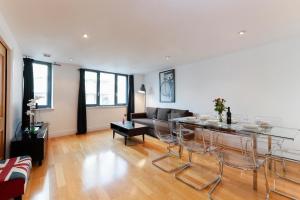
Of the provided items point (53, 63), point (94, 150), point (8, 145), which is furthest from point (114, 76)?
point (8, 145)

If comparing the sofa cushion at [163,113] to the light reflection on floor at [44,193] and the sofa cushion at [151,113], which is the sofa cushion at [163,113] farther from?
the light reflection on floor at [44,193]

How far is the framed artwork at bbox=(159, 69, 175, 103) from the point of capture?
5295mm

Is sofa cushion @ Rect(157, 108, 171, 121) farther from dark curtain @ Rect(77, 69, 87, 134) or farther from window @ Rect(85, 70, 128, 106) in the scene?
dark curtain @ Rect(77, 69, 87, 134)

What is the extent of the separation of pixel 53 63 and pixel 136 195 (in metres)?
4.45

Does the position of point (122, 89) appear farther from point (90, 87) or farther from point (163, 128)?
point (163, 128)

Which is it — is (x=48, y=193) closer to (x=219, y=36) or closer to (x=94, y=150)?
(x=94, y=150)

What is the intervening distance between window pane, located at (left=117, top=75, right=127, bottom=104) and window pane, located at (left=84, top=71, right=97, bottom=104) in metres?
0.99

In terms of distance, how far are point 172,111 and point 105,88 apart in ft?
8.93

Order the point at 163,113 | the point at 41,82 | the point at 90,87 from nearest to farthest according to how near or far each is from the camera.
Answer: the point at 41,82 → the point at 163,113 → the point at 90,87

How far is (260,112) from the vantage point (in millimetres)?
3242

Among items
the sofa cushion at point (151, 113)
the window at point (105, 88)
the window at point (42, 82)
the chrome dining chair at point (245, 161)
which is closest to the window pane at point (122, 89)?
the window at point (105, 88)

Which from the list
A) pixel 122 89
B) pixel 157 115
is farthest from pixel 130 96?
pixel 157 115

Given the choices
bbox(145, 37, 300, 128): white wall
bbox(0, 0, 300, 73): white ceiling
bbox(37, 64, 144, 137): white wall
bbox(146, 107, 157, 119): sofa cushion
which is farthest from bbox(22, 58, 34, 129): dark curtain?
bbox(145, 37, 300, 128): white wall

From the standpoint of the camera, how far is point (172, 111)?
4.92m
